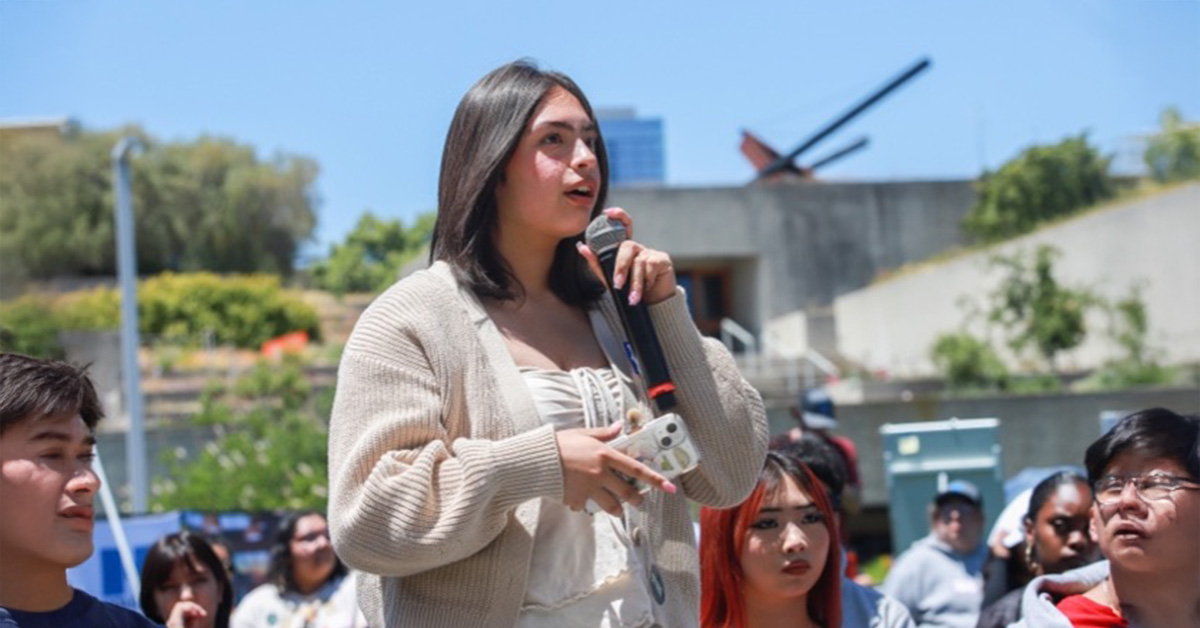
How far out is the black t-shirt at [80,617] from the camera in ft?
9.16

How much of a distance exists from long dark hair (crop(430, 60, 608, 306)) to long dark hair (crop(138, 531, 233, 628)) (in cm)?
279

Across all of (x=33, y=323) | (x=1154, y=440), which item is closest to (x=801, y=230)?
(x=33, y=323)

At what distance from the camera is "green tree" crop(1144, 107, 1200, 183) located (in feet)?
105

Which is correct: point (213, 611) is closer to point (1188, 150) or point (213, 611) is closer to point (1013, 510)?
point (1013, 510)

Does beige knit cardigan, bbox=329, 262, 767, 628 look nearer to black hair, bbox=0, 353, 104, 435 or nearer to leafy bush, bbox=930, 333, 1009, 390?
black hair, bbox=0, 353, 104, 435

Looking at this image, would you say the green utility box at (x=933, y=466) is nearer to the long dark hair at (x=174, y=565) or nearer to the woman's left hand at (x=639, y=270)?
the long dark hair at (x=174, y=565)

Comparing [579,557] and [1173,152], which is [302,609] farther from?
[1173,152]

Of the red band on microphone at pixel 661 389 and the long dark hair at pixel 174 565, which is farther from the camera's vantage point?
the long dark hair at pixel 174 565

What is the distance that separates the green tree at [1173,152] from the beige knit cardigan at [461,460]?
28.1 meters

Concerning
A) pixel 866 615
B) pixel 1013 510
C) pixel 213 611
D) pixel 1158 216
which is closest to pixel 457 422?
pixel 866 615

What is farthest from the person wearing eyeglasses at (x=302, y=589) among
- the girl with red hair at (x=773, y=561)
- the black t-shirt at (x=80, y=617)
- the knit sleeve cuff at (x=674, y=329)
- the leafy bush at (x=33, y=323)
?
the leafy bush at (x=33, y=323)

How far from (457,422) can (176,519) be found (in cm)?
626

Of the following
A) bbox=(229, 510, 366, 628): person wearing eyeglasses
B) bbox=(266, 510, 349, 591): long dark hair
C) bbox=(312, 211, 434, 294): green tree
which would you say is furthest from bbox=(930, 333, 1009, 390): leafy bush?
bbox=(312, 211, 434, 294): green tree

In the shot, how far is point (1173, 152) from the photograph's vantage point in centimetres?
3503
